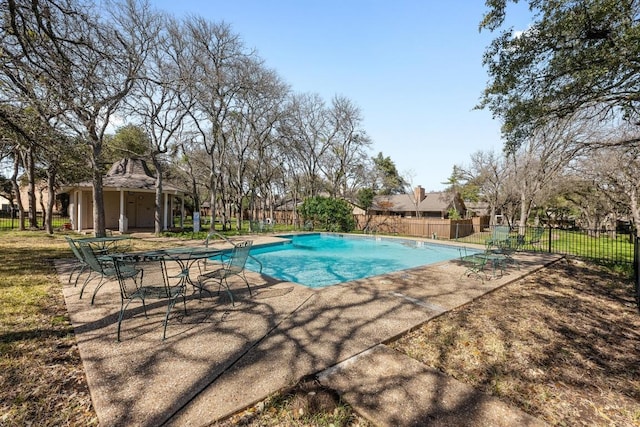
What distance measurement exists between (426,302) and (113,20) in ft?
49.9

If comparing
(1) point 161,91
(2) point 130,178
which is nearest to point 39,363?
(1) point 161,91

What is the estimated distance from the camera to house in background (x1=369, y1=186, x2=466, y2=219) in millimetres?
34250

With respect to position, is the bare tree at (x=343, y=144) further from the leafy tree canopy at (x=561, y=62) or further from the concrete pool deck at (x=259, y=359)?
the concrete pool deck at (x=259, y=359)

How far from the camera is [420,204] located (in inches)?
1426

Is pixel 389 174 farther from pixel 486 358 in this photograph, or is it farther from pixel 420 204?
pixel 486 358

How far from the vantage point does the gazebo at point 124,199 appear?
15195 mm

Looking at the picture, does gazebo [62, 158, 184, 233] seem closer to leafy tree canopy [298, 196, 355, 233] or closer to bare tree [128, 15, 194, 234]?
bare tree [128, 15, 194, 234]

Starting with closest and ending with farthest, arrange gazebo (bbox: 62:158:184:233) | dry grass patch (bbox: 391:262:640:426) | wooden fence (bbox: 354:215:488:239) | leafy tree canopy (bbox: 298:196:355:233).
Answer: dry grass patch (bbox: 391:262:640:426) → gazebo (bbox: 62:158:184:233) → wooden fence (bbox: 354:215:488:239) → leafy tree canopy (bbox: 298:196:355:233)

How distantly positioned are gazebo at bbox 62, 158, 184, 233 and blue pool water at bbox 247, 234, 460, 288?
884 cm

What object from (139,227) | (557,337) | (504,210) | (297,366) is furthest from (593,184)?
(139,227)

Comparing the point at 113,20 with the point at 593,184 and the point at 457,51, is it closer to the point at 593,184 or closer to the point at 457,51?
the point at 457,51

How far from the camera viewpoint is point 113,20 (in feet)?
37.3

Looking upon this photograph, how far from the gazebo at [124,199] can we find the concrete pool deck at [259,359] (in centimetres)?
1258

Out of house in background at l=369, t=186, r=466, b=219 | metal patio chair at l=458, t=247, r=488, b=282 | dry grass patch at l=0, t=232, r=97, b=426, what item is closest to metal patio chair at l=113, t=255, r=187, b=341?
dry grass patch at l=0, t=232, r=97, b=426
